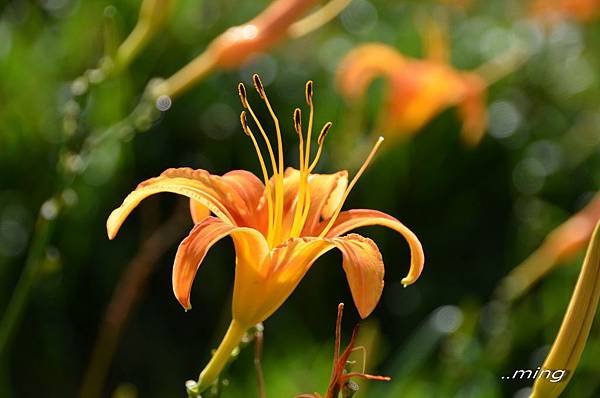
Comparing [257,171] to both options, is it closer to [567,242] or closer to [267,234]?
[567,242]

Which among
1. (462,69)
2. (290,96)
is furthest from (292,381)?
(462,69)

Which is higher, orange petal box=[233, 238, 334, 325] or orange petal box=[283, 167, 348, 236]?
orange petal box=[283, 167, 348, 236]

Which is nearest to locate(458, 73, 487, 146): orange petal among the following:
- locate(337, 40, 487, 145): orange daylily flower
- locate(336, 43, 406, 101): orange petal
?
locate(337, 40, 487, 145): orange daylily flower

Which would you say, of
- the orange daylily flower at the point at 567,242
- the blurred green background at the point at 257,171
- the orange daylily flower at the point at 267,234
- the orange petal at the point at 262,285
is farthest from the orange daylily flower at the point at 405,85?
the orange petal at the point at 262,285

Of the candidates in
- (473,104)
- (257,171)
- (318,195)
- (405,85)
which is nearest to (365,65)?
(405,85)

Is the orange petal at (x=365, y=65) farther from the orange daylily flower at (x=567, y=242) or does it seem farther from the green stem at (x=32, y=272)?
the green stem at (x=32, y=272)

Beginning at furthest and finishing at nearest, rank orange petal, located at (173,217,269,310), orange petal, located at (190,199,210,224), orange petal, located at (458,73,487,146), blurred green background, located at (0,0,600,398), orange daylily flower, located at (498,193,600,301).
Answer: orange petal, located at (458,73,487,146)
blurred green background, located at (0,0,600,398)
orange daylily flower, located at (498,193,600,301)
orange petal, located at (190,199,210,224)
orange petal, located at (173,217,269,310)

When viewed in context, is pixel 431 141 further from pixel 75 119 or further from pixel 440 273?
pixel 75 119

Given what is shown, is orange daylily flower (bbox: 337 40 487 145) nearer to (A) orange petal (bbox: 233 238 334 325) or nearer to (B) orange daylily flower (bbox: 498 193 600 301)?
(B) orange daylily flower (bbox: 498 193 600 301)

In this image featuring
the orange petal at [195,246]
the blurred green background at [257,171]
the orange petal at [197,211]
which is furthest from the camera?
A: the blurred green background at [257,171]
